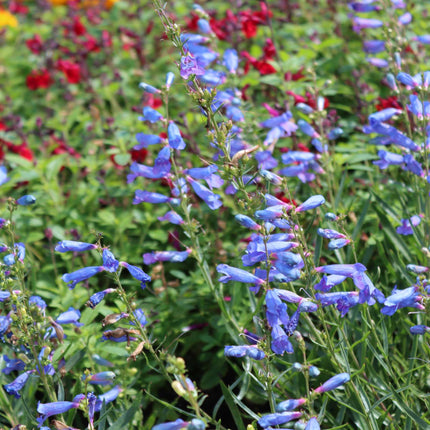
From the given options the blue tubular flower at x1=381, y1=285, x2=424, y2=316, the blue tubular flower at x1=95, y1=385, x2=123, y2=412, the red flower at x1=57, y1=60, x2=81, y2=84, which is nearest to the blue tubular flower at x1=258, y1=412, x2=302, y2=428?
the blue tubular flower at x1=381, y1=285, x2=424, y2=316

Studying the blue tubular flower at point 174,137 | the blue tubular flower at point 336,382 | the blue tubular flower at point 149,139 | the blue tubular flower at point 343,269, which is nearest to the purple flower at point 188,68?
the blue tubular flower at point 174,137

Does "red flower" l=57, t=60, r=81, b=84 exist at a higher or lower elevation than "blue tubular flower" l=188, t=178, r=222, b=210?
higher

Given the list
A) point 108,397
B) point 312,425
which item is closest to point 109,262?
point 108,397

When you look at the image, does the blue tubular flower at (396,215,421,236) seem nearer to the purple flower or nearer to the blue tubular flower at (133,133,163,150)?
the blue tubular flower at (133,133,163,150)

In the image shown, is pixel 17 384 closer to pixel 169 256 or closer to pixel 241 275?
pixel 169 256

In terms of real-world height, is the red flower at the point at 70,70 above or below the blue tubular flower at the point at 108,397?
above

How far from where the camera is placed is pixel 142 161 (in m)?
4.29

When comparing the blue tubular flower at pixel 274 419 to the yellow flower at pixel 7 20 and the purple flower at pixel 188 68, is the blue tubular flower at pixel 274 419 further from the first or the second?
the yellow flower at pixel 7 20

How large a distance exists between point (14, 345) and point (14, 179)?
73.2 inches

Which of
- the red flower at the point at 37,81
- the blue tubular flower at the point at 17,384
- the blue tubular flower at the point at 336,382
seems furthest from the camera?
the red flower at the point at 37,81

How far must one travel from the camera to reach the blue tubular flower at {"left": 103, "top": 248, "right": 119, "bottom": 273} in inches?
94.7

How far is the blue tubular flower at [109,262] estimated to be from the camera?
7.89 feet

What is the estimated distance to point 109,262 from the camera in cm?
242

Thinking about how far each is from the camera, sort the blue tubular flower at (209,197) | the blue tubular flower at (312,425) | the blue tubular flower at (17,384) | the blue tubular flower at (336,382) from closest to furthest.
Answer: the blue tubular flower at (312,425)
the blue tubular flower at (336,382)
the blue tubular flower at (17,384)
the blue tubular flower at (209,197)
